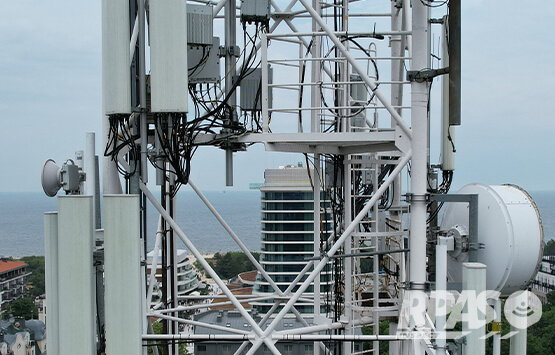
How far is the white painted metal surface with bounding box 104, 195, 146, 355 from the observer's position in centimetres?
783

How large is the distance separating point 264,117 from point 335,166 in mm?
2377

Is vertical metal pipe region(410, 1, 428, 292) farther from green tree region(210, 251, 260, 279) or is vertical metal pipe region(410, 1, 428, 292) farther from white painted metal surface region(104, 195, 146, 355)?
green tree region(210, 251, 260, 279)

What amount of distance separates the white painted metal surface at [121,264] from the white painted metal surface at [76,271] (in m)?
0.30

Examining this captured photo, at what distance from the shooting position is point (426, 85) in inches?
337

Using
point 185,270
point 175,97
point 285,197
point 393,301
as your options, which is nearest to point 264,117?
point 175,97

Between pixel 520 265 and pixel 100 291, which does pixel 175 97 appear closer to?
pixel 100 291

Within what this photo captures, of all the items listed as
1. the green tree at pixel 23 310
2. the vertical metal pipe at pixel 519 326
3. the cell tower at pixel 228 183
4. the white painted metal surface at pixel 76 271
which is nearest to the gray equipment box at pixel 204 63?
the cell tower at pixel 228 183

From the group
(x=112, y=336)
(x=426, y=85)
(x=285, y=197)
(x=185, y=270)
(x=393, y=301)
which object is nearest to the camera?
(x=112, y=336)

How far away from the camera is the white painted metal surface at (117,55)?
7984 millimetres

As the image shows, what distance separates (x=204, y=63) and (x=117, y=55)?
194 cm

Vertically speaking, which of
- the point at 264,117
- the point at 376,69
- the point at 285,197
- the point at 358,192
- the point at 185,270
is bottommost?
the point at 185,270

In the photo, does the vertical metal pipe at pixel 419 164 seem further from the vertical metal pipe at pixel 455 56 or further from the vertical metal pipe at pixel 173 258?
the vertical metal pipe at pixel 173 258

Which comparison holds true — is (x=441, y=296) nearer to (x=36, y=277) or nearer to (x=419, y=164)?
(x=419, y=164)

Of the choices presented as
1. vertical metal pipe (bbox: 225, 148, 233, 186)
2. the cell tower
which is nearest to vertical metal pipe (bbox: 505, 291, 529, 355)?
the cell tower
